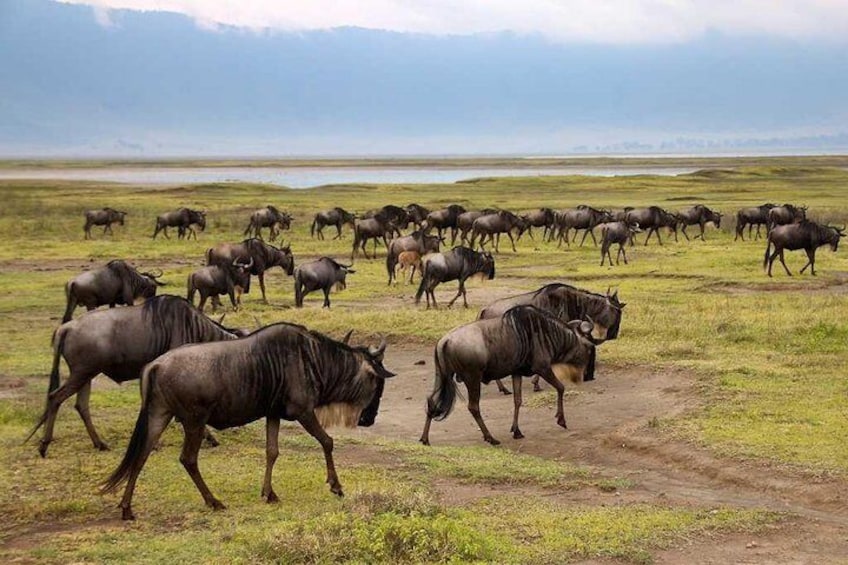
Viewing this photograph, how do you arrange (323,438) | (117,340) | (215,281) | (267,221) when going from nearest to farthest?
(323,438)
(117,340)
(215,281)
(267,221)

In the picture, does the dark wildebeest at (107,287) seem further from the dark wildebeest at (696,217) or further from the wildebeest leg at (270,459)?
the dark wildebeest at (696,217)

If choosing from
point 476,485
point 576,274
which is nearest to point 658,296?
point 576,274

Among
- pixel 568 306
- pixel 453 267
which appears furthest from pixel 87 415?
pixel 453 267

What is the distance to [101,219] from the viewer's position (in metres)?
42.4

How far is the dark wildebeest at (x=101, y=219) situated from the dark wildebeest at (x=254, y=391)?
111ft

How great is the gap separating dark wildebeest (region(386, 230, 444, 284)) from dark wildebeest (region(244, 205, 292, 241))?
478 inches

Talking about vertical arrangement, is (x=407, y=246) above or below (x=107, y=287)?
below

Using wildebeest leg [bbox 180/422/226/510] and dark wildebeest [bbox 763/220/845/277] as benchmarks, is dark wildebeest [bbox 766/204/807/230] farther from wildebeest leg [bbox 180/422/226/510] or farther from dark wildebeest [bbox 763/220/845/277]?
wildebeest leg [bbox 180/422/226/510]

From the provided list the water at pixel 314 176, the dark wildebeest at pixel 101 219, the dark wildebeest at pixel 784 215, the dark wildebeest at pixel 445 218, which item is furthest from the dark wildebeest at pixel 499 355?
the water at pixel 314 176

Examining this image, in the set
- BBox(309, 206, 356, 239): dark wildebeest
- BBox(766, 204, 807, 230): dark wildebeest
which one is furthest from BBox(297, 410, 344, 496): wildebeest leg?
BBox(309, 206, 356, 239): dark wildebeest

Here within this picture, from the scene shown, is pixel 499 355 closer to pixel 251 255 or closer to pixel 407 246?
pixel 251 255

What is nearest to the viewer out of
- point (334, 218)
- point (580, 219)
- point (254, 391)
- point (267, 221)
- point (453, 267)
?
point (254, 391)

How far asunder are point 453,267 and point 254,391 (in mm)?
14356

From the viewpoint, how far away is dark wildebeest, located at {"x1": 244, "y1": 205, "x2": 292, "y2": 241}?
4089 cm
